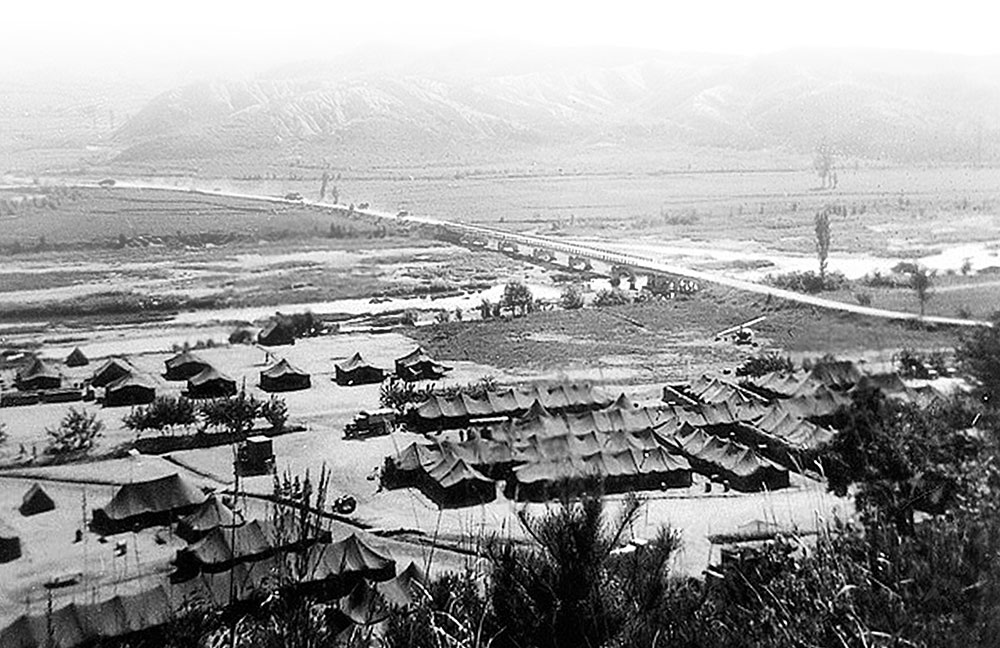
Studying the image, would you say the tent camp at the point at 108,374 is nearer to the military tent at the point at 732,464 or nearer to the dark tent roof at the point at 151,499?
the dark tent roof at the point at 151,499

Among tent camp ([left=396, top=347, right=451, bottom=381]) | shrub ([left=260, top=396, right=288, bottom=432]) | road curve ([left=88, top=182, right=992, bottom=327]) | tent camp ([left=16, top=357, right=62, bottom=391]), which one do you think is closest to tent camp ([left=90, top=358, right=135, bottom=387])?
tent camp ([left=16, top=357, right=62, bottom=391])

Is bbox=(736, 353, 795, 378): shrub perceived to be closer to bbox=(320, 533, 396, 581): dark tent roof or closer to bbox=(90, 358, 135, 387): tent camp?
bbox=(320, 533, 396, 581): dark tent roof

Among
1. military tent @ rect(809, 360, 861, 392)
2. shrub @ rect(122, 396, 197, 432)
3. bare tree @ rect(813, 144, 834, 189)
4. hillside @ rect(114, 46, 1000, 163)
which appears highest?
hillside @ rect(114, 46, 1000, 163)

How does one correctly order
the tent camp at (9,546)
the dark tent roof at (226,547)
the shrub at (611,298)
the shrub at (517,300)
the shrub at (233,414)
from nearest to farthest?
the dark tent roof at (226,547), the tent camp at (9,546), the shrub at (233,414), the shrub at (517,300), the shrub at (611,298)

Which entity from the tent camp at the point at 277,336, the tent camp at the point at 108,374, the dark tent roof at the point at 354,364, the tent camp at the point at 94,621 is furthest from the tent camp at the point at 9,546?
the tent camp at the point at 277,336

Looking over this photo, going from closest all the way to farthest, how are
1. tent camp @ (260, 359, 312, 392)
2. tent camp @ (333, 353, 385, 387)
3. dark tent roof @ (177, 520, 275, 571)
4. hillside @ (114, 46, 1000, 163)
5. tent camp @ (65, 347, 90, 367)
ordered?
dark tent roof @ (177, 520, 275, 571) → tent camp @ (260, 359, 312, 392) → tent camp @ (333, 353, 385, 387) → tent camp @ (65, 347, 90, 367) → hillside @ (114, 46, 1000, 163)

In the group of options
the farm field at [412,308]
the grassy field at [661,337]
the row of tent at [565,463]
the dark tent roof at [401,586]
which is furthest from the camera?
the grassy field at [661,337]

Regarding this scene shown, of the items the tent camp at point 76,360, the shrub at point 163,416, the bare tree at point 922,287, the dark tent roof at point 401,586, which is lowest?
the tent camp at point 76,360
